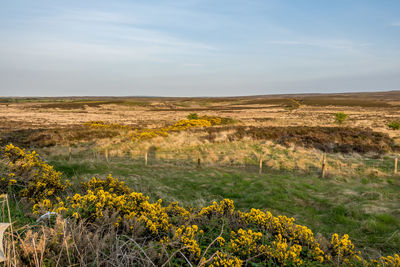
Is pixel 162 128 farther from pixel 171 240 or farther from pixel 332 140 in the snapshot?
pixel 171 240

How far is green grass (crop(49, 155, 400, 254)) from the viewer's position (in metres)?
6.27

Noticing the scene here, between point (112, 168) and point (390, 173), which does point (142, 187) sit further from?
point (390, 173)

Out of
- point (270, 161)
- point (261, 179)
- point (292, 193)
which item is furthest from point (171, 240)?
point (270, 161)

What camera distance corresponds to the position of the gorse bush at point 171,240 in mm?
2846

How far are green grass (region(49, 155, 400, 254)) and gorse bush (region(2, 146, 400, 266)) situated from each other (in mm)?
2409

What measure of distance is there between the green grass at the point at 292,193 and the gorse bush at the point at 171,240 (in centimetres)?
241

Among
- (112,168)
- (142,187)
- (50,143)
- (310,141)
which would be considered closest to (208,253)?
(142,187)

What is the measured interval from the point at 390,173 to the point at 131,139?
16734 millimetres

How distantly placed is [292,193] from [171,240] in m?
6.24

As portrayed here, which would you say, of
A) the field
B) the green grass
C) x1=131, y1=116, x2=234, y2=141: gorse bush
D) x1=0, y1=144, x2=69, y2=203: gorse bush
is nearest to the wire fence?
the field

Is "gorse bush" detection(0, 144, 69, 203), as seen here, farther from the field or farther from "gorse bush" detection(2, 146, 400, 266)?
"gorse bush" detection(2, 146, 400, 266)

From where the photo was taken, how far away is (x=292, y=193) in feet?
28.1

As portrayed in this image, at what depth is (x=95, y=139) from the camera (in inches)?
832

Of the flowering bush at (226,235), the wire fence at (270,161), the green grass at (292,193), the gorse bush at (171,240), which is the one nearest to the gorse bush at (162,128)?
the wire fence at (270,161)
